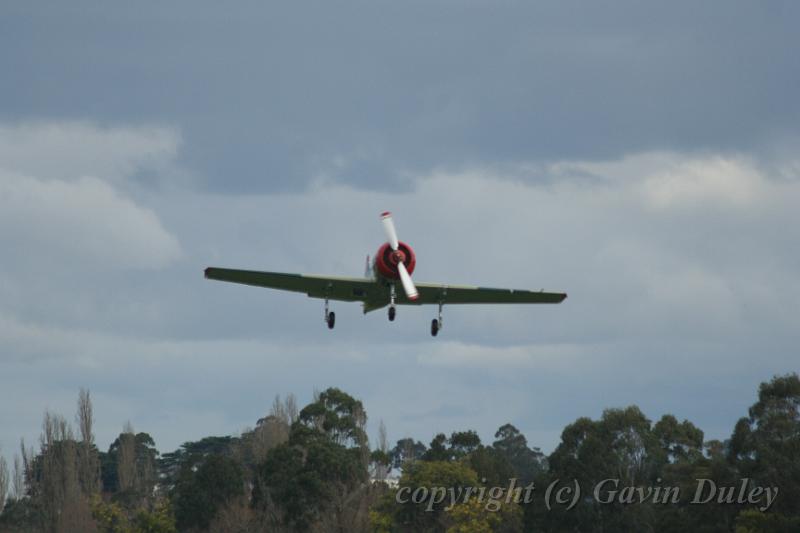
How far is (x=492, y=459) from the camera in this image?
111 m

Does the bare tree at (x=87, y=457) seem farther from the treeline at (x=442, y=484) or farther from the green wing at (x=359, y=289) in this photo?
the green wing at (x=359, y=289)

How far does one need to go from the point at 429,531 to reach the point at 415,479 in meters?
4.85

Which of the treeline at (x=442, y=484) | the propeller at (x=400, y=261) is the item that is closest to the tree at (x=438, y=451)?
the treeline at (x=442, y=484)

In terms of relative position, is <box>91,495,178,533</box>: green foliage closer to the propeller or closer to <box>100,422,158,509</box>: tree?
<box>100,422,158,509</box>: tree

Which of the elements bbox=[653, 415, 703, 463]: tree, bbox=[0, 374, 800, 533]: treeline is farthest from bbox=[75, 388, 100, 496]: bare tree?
bbox=[653, 415, 703, 463]: tree

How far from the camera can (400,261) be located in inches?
2147

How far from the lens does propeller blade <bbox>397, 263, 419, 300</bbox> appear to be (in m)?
52.7

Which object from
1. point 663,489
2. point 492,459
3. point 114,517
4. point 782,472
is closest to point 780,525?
point 782,472

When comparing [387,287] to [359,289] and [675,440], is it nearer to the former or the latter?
[359,289]

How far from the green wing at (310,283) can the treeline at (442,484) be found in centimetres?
3014

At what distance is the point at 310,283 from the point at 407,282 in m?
6.83

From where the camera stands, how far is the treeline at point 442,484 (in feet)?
263

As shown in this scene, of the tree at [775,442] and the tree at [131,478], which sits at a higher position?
the tree at [131,478]

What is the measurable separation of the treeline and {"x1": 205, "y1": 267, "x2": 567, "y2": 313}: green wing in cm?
2464
